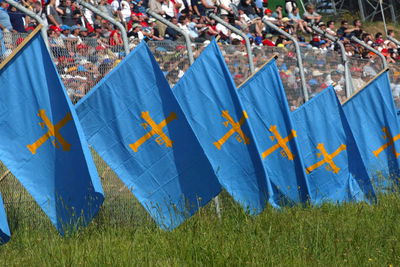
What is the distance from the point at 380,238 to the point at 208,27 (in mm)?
9684

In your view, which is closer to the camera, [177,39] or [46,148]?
[46,148]

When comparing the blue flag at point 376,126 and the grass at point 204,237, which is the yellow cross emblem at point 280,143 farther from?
the blue flag at point 376,126

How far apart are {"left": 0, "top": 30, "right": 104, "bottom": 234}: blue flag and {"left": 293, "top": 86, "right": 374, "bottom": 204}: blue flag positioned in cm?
541

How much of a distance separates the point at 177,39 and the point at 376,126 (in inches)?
202

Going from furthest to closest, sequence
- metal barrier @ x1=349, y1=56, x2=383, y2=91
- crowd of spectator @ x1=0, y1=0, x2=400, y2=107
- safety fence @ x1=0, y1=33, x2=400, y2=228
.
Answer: metal barrier @ x1=349, y1=56, x2=383, y2=91 < crowd of spectator @ x1=0, y1=0, x2=400, y2=107 < safety fence @ x1=0, y1=33, x2=400, y2=228

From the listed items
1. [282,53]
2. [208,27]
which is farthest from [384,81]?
→ [208,27]

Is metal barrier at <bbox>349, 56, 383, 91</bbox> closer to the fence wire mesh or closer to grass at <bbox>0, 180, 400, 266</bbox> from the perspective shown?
grass at <bbox>0, 180, 400, 266</bbox>

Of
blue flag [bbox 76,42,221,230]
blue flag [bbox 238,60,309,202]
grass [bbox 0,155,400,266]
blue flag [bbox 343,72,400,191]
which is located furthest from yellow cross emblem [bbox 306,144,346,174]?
blue flag [bbox 76,42,221,230]

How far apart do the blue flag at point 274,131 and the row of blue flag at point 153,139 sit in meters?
0.01

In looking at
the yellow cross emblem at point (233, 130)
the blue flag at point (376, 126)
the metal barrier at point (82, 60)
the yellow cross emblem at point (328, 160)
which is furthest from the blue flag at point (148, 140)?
the blue flag at point (376, 126)

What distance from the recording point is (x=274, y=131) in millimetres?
12562

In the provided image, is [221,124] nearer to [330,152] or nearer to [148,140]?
[148,140]

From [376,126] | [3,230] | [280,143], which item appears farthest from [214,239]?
[376,126]

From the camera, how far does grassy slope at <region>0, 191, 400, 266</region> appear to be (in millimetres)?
7594
